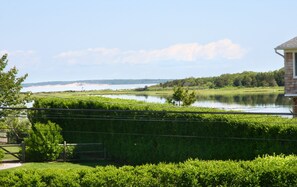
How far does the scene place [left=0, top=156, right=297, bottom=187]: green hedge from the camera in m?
15.5

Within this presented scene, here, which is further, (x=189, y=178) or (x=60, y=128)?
(x=60, y=128)

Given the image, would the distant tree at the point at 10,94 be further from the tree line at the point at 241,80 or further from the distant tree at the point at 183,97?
the tree line at the point at 241,80

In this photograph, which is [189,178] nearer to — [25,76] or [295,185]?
[295,185]

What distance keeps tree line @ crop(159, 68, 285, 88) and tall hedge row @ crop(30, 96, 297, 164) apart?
1584 inches

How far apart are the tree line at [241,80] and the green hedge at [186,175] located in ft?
191

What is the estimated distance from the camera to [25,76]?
47094mm

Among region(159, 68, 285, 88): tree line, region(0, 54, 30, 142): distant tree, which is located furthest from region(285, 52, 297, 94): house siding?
region(159, 68, 285, 88): tree line

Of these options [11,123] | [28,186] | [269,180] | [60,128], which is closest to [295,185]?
[269,180]

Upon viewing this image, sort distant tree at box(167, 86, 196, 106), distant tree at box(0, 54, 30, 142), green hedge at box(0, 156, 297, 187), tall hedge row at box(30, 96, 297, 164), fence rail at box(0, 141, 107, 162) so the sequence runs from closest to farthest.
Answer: green hedge at box(0, 156, 297, 187)
tall hedge row at box(30, 96, 297, 164)
fence rail at box(0, 141, 107, 162)
distant tree at box(0, 54, 30, 142)
distant tree at box(167, 86, 196, 106)

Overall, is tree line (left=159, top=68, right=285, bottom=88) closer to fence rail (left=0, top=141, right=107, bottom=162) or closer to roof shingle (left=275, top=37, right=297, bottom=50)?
roof shingle (left=275, top=37, right=297, bottom=50)

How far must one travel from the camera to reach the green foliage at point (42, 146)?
110 ft

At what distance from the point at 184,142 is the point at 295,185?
1392 cm

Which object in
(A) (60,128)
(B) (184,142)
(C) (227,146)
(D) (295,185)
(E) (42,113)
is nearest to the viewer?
(D) (295,185)

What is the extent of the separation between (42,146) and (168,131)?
757 centimetres
